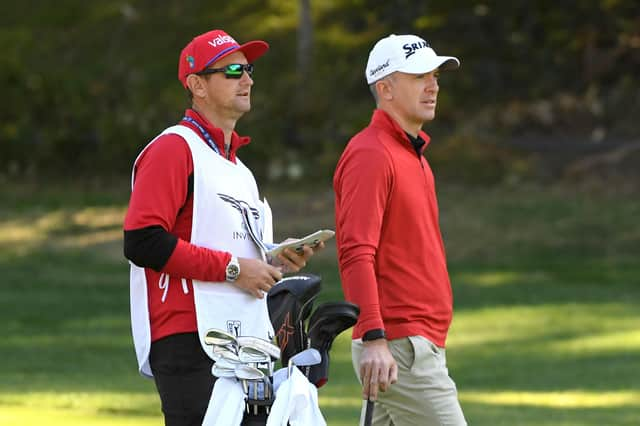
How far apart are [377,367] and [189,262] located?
0.84 m

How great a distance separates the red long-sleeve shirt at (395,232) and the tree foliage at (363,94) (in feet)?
67.8

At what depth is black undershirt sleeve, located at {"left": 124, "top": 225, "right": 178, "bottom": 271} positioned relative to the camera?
16.1 ft

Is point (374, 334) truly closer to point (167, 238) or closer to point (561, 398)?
point (167, 238)

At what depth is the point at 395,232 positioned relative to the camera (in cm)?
568

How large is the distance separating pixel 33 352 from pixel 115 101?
11.7 meters

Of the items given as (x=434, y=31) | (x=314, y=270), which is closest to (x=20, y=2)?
(x=434, y=31)

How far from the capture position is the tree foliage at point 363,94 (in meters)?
27.0

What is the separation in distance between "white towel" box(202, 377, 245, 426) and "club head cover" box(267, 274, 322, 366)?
38 centimetres

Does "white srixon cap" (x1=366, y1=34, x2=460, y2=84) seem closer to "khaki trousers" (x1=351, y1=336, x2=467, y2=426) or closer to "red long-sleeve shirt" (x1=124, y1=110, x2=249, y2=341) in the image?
"khaki trousers" (x1=351, y1=336, x2=467, y2=426)

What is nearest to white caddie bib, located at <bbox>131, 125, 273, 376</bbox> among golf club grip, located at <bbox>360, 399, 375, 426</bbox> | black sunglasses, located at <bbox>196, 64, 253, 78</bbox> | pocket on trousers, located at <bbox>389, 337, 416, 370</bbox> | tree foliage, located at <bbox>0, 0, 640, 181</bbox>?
black sunglasses, located at <bbox>196, 64, 253, 78</bbox>

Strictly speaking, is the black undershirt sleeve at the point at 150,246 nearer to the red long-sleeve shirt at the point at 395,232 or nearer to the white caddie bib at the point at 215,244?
the white caddie bib at the point at 215,244

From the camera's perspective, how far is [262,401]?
497 cm

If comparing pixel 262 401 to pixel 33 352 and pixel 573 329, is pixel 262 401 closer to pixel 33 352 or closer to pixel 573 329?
pixel 33 352

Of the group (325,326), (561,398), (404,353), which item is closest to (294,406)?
(325,326)
